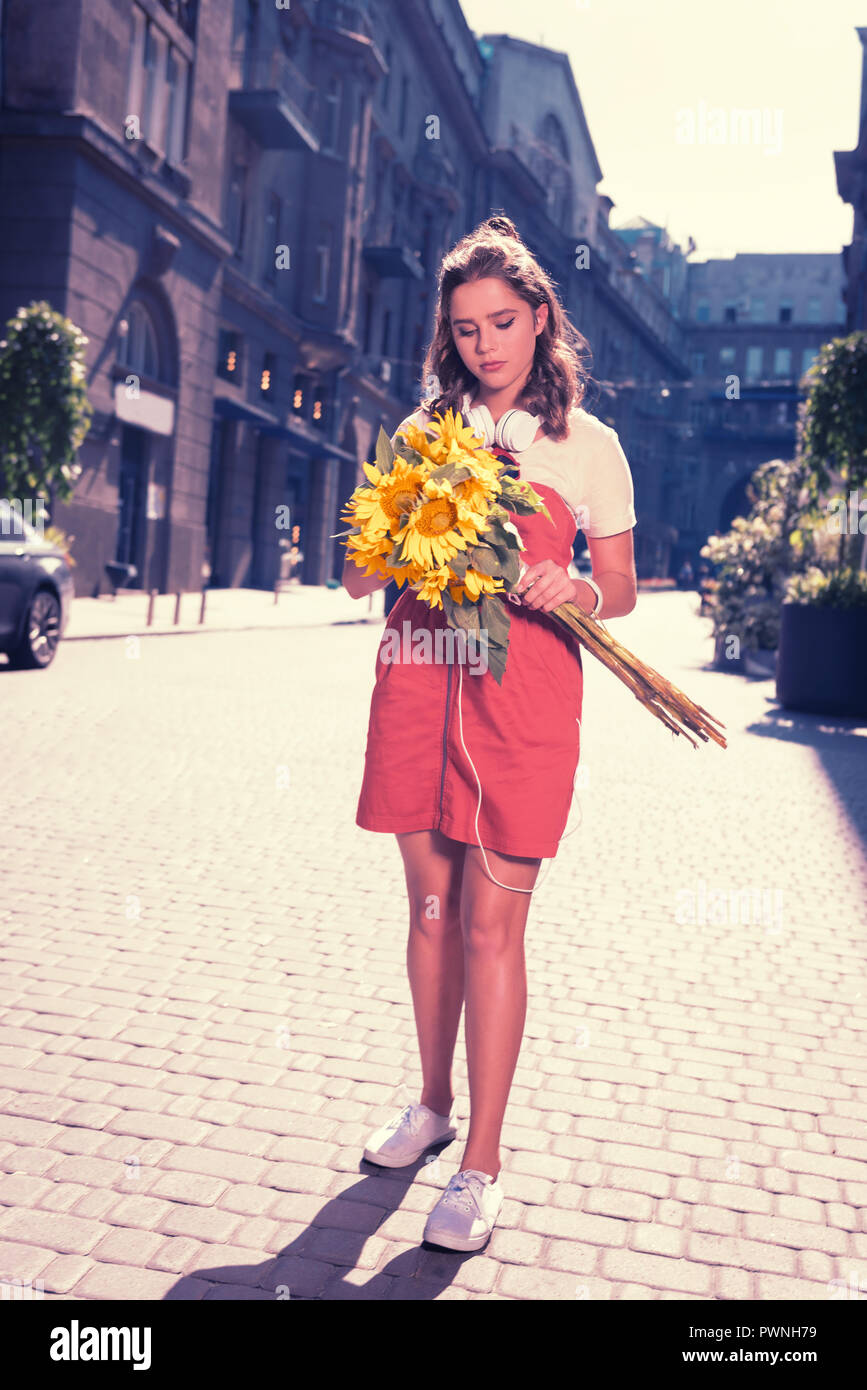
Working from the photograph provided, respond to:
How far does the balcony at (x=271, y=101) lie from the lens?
1231 inches

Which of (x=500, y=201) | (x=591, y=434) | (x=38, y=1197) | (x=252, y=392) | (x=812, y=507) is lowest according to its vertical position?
(x=38, y=1197)

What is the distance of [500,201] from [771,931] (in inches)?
2287

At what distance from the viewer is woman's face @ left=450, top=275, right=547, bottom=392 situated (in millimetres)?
3102

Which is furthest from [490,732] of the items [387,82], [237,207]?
[387,82]

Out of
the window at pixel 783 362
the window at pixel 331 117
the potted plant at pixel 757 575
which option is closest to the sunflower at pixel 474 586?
the potted plant at pixel 757 575

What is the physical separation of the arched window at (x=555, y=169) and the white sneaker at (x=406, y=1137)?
224 feet

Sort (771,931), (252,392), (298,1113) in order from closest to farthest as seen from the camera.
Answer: (298,1113)
(771,931)
(252,392)

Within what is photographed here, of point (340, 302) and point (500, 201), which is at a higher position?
point (500, 201)

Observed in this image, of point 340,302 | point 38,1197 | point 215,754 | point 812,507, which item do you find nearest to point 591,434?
point 38,1197

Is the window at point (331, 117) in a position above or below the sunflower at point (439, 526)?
above

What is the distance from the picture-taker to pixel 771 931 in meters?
5.75

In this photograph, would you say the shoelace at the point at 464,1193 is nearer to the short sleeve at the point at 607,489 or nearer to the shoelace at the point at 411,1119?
the shoelace at the point at 411,1119

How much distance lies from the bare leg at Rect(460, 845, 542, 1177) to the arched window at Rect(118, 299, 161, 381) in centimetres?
2420
